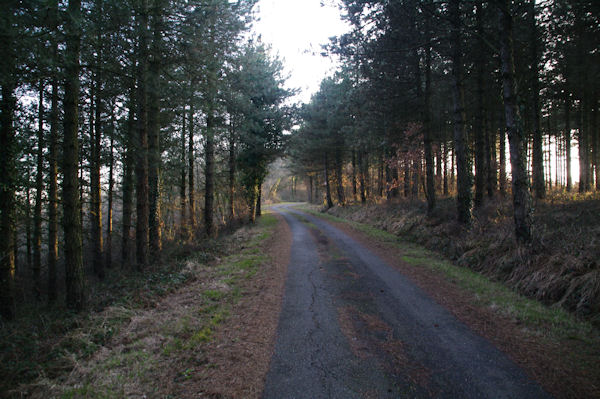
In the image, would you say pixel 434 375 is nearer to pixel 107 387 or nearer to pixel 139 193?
pixel 107 387

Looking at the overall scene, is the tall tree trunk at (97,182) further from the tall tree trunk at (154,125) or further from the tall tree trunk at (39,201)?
the tall tree trunk at (154,125)

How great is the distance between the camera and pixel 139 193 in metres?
8.48

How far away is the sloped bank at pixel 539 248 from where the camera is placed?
5.17m

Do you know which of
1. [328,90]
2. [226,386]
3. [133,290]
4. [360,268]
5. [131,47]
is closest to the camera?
[226,386]

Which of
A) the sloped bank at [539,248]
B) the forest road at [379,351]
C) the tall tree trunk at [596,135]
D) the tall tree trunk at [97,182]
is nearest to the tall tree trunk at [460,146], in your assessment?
the sloped bank at [539,248]

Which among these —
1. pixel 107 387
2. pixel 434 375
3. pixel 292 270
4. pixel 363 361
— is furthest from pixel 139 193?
pixel 434 375

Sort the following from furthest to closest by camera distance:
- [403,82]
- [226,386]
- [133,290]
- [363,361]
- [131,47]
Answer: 1. [403,82]
2. [131,47]
3. [133,290]
4. [363,361]
5. [226,386]

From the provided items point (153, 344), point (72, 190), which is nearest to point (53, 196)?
point (72, 190)

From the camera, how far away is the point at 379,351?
3805 mm

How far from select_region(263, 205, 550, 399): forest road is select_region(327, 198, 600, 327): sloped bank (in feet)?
7.70

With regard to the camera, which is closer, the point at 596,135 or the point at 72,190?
the point at 72,190

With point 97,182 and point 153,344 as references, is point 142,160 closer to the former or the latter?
point 97,182

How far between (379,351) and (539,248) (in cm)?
567

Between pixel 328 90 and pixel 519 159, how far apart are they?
2144 cm
